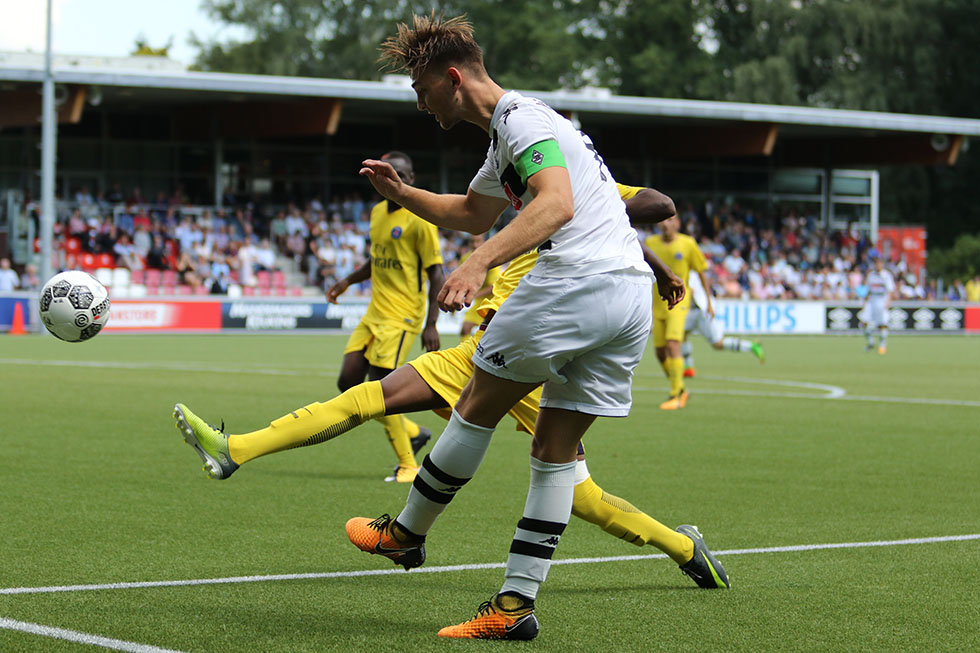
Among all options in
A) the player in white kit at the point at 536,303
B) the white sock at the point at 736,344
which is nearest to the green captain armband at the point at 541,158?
the player in white kit at the point at 536,303

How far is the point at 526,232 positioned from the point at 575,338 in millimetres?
422

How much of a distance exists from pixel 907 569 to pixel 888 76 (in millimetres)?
56615

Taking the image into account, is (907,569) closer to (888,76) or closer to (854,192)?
(854,192)

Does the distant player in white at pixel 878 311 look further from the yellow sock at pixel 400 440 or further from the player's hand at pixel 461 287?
the player's hand at pixel 461 287

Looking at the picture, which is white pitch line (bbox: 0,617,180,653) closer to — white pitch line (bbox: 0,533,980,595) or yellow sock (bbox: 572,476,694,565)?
white pitch line (bbox: 0,533,980,595)

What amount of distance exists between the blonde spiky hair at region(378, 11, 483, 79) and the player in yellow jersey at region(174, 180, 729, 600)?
1122mm

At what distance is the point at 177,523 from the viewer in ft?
22.5

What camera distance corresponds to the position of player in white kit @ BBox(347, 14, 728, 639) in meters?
4.41

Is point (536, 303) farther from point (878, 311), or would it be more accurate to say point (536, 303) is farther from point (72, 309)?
point (878, 311)

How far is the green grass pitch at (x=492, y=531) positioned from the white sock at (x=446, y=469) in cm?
38

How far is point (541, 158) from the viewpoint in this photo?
4.40m

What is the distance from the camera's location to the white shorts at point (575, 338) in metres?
4.46

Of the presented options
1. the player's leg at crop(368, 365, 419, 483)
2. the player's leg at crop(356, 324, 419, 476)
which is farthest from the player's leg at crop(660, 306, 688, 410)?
the player's leg at crop(368, 365, 419, 483)

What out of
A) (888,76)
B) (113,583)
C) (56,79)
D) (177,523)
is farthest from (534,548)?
(888,76)
